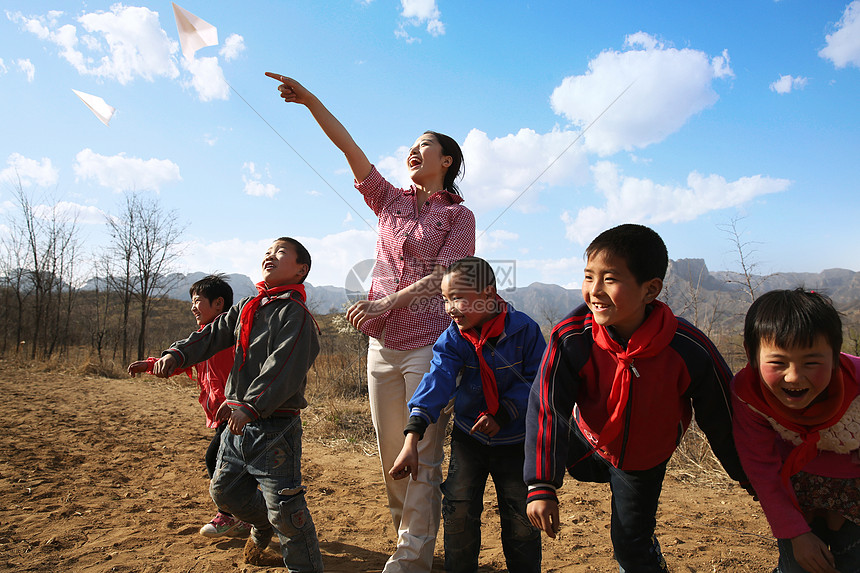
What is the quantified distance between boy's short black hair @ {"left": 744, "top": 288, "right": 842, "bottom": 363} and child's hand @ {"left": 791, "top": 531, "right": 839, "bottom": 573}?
2.05ft

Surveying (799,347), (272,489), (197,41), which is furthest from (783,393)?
(197,41)

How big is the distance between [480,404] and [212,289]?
2.29 m

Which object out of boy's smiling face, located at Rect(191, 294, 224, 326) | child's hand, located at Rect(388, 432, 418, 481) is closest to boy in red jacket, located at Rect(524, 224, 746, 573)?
child's hand, located at Rect(388, 432, 418, 481)

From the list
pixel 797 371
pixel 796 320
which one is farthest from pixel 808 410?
pixel 796 320

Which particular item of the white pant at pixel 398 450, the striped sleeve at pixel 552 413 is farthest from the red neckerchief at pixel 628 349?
the white pant at pixel 398 450

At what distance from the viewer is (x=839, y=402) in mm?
1631

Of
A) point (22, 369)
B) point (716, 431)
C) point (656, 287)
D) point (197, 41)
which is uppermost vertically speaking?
point (197, 41)

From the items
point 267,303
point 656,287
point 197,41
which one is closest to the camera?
point 656,287

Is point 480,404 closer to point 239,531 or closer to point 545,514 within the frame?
point 545,514

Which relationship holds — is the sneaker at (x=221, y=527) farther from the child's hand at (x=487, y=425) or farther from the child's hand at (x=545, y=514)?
the child's hand at (x=545, y=514)

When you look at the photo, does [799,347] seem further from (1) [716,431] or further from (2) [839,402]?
(1) [716,431]

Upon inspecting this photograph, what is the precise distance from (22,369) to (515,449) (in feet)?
53.2

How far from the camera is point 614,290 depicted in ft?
5.71

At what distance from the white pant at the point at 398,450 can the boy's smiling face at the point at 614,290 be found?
40.2 inches
